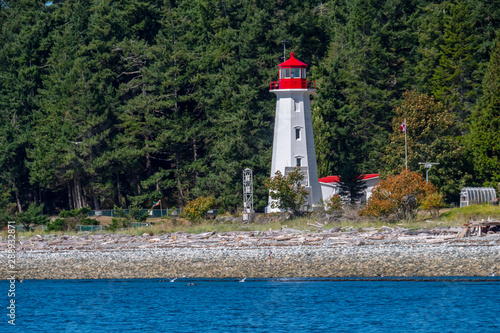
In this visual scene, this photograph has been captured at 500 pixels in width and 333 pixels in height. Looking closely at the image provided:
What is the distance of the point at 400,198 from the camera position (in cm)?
4384

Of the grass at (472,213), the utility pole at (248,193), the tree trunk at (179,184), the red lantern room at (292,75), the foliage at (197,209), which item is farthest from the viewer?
the tree trunk at (179,184)

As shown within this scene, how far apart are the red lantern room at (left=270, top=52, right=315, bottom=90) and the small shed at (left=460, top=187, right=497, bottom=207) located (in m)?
10.2

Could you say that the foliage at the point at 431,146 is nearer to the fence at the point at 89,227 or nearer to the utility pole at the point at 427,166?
the utility pole at the point at 427,166

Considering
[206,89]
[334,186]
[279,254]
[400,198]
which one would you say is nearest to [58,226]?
[334,186]

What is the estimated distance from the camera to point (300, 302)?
3173cm

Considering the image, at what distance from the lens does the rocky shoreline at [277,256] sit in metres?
33.3

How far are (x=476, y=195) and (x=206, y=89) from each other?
2245 cm

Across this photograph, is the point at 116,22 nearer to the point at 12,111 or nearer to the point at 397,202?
the point at 12,111

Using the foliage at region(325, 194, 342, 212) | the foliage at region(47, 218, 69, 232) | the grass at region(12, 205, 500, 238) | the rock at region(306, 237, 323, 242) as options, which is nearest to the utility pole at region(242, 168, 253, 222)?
the grass at region(12, 205, 500, 238)

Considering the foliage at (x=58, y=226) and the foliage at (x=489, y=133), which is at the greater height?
the foliage at (x=489, y=133)

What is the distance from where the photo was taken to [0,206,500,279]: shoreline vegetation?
3338cm

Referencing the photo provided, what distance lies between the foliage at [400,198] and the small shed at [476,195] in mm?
4539

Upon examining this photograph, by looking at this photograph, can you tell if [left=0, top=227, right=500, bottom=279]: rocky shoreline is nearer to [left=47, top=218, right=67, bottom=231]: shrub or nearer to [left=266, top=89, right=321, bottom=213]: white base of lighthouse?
[left=47, top=218, right=67, bottom=231]: shrub

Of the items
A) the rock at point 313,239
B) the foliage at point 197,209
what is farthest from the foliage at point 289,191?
the rock at point 313,239
